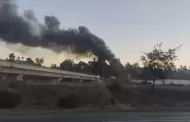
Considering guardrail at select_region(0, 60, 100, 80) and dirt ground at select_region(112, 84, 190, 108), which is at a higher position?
guardrail at select_region(0, 60, 100, 80)

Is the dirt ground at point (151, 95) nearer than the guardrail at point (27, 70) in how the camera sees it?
No

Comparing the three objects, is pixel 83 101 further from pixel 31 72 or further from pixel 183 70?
pixel 183 70

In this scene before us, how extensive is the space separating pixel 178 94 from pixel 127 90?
337 inches

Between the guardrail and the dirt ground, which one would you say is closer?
the guardrail

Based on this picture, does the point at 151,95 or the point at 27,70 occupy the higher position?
the point at 27,70

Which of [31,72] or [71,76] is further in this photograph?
[71,76]

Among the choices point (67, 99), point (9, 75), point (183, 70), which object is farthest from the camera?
point (183, 70)

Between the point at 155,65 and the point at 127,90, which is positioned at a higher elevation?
the point at 155,65

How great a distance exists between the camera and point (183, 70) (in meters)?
161

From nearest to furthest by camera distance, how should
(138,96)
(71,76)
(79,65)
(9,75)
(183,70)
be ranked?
(9,75) → (138,96) → (71,76) → (79,65) → (183,70)

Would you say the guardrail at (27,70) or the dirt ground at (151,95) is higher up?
the guardrail at (27,70)

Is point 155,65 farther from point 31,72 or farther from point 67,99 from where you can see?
point 67,99

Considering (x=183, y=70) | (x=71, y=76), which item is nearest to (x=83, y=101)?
(x=71, y=76)

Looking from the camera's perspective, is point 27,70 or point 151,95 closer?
point 27,70
